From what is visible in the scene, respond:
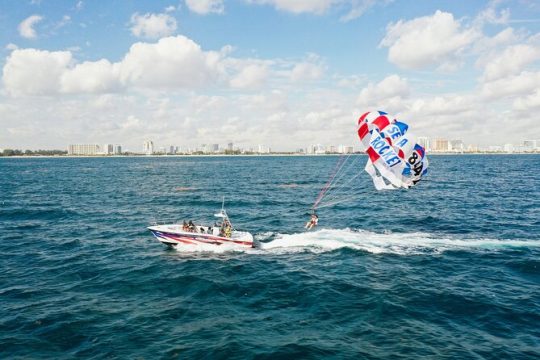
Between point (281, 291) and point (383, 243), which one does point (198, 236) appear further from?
point (383, 243)

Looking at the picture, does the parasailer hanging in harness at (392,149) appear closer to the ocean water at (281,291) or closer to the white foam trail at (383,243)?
the ocean water at (281,291)

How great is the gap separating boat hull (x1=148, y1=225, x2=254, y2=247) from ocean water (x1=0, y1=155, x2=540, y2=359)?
91cm

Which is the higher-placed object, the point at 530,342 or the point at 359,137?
the point at 359,137

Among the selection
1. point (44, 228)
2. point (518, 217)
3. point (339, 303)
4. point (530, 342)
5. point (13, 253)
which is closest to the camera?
point (530, 342)

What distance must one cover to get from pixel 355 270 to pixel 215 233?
12.4 meters

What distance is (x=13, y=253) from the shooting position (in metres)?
33.4

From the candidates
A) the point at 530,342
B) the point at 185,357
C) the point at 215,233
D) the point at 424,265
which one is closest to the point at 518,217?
the point at 424,265

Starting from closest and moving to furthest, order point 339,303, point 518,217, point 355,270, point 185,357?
point 185,357 → point 339,303 → point 355,270 → point 518,217

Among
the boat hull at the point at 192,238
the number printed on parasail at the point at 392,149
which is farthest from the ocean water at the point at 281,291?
the number printed on parasail at the point at 392,149

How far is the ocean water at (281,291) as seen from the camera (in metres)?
18.2

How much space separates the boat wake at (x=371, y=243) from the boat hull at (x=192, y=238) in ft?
1.56

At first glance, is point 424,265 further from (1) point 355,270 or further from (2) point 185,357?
(2) point 185,357

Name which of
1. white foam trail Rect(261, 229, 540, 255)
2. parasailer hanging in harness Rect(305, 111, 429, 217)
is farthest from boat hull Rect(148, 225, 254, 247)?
parasailer hanging in harness Rect(305, 111, 429, 217)

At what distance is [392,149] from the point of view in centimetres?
2748
